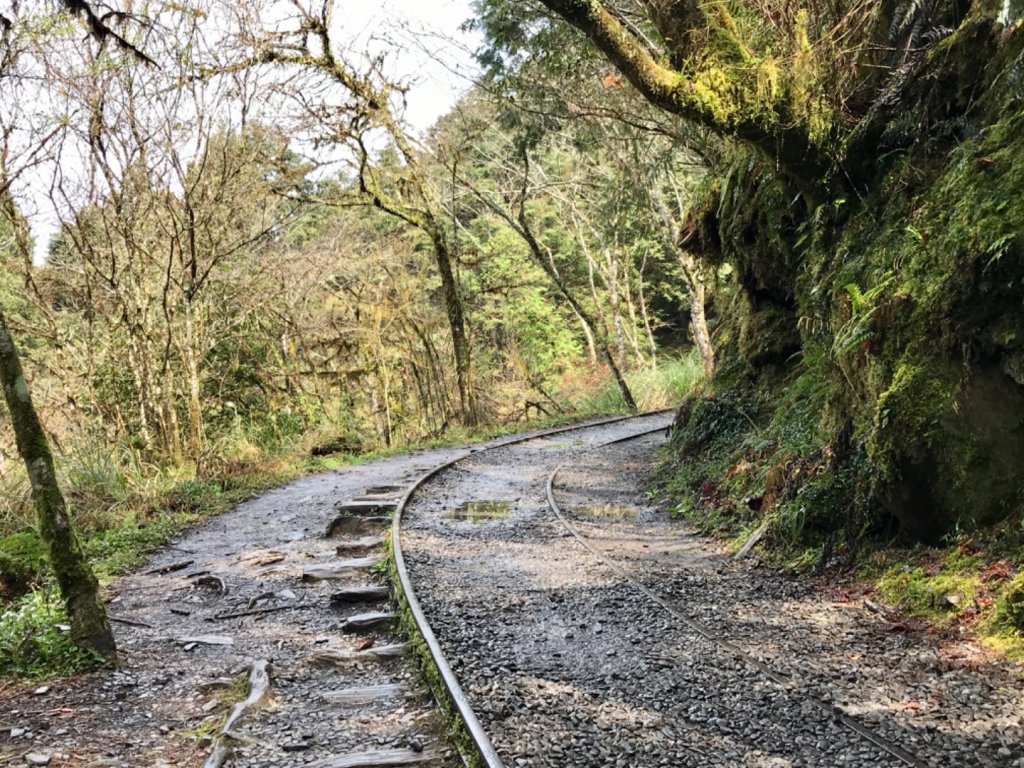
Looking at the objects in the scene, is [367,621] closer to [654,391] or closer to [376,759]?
[376,759]

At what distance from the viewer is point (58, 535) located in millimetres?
5242

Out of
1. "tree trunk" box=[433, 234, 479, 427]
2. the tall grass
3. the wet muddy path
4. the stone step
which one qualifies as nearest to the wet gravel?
the wet muddy path

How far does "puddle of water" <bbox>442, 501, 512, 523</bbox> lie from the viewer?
9625 mm

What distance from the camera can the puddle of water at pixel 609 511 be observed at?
9641 mm

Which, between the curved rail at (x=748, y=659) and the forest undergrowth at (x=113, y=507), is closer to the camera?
the curved rail at (x=748, y=659)

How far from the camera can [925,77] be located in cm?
648

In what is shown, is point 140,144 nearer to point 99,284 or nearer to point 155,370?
point 99,284

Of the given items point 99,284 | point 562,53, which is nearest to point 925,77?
point 562,53

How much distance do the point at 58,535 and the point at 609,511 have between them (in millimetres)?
6417

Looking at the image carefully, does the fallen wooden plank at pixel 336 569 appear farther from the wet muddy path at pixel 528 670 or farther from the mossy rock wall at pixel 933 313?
the mossy rock wall at pixel 933 313

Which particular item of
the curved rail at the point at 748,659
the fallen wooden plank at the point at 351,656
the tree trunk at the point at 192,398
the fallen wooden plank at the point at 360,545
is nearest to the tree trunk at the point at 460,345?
the tree trunk at the point at 192,398

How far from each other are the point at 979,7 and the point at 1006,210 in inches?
81.8

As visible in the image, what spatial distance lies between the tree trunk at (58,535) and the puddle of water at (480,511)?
4.78 meters

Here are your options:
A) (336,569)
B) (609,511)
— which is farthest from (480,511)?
(336,569)
